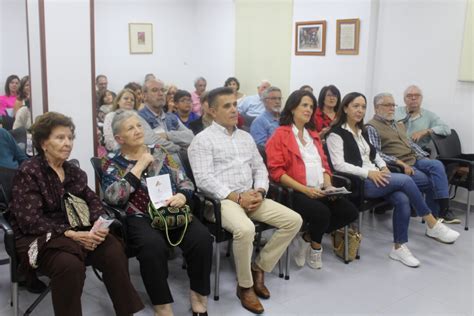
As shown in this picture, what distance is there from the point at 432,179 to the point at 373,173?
2.87 ft

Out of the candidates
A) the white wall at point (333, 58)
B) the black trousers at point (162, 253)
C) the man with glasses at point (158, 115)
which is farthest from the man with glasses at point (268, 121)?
the white wall at point (333, 58)

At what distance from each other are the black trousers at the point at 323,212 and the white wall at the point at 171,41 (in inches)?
185

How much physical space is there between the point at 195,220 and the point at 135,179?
0.43 metres

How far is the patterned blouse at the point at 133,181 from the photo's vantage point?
8.64 feet

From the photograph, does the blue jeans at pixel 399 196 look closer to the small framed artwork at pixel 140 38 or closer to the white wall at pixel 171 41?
the white wall at pixel 171 41

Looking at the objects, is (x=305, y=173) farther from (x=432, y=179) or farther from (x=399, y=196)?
(x=432, y=179)

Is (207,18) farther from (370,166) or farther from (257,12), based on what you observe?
(370,166)

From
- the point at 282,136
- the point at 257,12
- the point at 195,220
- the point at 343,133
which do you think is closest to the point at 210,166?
the point at 195,220

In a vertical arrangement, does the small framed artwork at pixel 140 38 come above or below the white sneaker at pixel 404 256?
above

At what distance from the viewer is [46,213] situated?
245 cm

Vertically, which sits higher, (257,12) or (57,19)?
(257,12)

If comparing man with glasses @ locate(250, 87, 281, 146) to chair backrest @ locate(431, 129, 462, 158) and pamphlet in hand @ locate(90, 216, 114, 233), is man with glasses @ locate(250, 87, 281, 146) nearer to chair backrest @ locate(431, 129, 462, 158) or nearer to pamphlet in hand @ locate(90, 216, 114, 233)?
chair backrest @ locate(431, 129, 462, 158)

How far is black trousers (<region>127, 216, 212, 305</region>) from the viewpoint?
8.12 ft

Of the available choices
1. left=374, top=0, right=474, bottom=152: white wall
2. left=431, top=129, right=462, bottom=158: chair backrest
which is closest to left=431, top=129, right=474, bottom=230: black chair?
left=431, top=129, right=462, bottom=158: chair backrest
